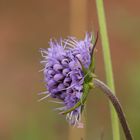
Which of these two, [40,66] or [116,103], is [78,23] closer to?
[116,103]

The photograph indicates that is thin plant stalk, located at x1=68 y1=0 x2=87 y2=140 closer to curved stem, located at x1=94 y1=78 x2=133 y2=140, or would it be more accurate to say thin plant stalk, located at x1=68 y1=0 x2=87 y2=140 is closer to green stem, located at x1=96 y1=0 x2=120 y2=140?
green stem, located at x1=96 y1=0 x2=120 y2=140

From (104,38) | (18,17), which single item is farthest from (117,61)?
(104,38)

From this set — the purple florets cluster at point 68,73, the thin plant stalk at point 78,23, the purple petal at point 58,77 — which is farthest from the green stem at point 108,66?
the thin plant stalk at point 78,23

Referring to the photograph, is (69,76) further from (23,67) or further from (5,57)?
(5,57)

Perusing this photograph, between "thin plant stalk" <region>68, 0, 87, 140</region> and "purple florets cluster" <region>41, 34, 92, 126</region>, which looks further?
"thin plant stalk" <region>68, 0, 87, 140</region>

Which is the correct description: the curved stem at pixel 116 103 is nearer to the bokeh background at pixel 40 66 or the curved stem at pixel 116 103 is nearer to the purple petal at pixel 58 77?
the purple petal at pixel 58 77

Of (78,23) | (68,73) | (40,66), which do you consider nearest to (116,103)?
(68,73)

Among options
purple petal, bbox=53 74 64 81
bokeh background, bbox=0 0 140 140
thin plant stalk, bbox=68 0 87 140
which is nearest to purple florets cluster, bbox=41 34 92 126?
purple petal, bbox=53 74 64 81

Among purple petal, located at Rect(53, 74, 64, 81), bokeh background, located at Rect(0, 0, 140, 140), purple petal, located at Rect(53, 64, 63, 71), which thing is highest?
bokeh background, located at Rect(0, 0, 140, 140)
